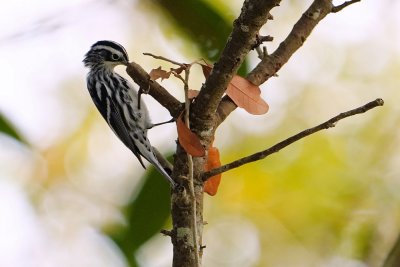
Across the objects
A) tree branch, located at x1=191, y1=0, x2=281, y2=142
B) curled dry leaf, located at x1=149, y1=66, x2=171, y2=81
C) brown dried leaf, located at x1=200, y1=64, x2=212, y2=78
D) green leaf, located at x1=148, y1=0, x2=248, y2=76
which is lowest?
tree branch, located at x1=191, y1=0, x2=281, y2=142

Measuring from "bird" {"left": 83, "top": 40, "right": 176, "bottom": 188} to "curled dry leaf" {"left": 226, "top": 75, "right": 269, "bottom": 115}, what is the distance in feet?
3.33

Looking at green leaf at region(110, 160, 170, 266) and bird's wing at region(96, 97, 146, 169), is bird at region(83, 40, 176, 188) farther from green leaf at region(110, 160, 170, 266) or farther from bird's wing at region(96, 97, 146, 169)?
green leaf at region(110, 160, 170, 266)

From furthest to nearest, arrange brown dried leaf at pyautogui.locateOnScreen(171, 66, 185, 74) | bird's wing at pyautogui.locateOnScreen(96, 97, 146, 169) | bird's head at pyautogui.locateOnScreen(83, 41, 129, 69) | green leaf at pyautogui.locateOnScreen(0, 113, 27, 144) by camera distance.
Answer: bird's head at pyautogui.locateOnScreen(83, 41, 129, 69) → bird's wing at pyautogui.locateOnScreen(96, 97, 146, 169) → green leaf at pyautogui.locateOnScreen(0, 113, 27, 144) → brown dried leaf at pyautogui.locateOnScreen(171, 66, 185, 74)

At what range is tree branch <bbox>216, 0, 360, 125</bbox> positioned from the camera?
2215 mm

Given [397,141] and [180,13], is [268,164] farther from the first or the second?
[180,13]

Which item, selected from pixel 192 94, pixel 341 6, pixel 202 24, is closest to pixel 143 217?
pixel 192 94

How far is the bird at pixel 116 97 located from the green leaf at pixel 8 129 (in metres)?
0.67

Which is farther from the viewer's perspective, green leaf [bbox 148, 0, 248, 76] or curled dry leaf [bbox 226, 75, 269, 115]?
green leaf [bbox 148, 0, 248, 76]

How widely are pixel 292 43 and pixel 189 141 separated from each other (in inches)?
20.0

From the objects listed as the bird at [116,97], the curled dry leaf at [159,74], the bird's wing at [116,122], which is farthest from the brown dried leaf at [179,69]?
the bird's wing at [116,122]

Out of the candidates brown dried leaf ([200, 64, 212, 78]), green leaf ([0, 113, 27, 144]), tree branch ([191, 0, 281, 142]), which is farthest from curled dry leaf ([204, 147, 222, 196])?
green leaf ([0, 113, 27, 144])

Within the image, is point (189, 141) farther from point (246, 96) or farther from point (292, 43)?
point (292, 43)

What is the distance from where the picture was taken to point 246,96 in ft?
6.93

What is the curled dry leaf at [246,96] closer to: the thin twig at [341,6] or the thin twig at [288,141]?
the thin twig at [288,141]
